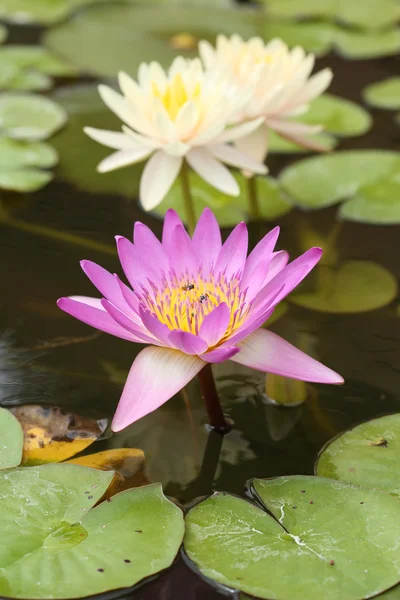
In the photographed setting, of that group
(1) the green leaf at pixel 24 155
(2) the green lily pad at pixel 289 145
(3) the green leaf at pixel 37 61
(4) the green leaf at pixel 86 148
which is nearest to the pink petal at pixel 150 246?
(4) the green leaf at pixel 86 148

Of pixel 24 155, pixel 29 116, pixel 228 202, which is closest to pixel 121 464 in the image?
pixel 228 202

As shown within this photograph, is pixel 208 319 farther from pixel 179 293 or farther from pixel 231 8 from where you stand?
pixel 231 8

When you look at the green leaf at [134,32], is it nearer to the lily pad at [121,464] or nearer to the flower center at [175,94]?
the flower center at [175,94]

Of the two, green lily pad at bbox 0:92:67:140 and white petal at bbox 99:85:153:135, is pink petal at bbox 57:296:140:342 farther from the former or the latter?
green lily pad at bbox 0:92:67:140

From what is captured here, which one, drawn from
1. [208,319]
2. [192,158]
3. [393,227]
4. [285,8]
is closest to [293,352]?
[208,319]

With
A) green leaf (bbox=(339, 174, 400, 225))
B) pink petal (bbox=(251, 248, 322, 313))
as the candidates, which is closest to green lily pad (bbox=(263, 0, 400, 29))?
green leaf (bbox=(339, 174, 400, 225))

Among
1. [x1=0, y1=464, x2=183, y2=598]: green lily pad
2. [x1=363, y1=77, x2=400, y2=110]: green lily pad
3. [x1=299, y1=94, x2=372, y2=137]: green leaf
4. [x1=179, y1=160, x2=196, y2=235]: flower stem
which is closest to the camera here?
[x1=0, y1=464, x2=183, y2=598]: green lily pad
